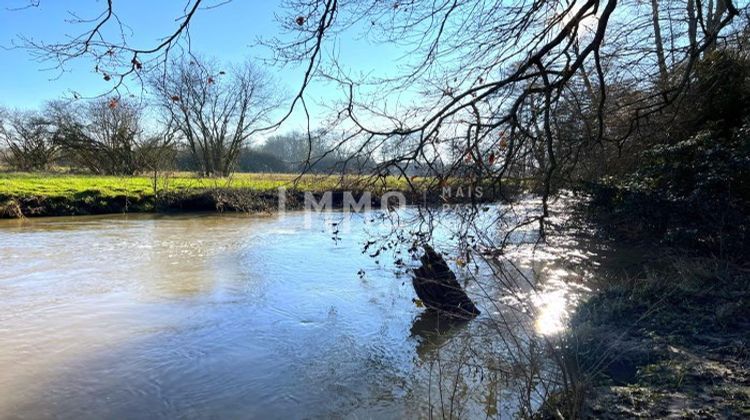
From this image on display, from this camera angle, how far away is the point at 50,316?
17.7ft

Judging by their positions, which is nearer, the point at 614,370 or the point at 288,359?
the point at 614,370

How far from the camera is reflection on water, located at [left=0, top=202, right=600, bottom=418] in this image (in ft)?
11.7

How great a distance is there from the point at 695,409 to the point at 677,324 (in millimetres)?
1789

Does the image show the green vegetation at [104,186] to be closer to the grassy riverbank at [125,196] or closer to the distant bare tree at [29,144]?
the grassy riverbank at [125,196]

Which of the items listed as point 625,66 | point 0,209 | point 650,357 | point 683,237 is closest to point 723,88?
point 683,237

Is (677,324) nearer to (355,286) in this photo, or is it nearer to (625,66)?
(625,66)

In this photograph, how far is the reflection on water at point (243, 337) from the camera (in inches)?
141

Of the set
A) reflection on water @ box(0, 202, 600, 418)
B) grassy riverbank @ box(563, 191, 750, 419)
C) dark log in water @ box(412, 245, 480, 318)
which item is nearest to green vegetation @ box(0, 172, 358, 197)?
reflection on water @ box(0, 202, 600, 418)

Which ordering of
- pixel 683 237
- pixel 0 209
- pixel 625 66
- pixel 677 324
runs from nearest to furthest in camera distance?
pixel 677 324 → pixel 625 66 → pixel 683 237 → pixel 0 209

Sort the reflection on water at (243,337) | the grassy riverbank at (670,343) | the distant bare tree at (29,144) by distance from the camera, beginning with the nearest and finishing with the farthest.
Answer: the grassy riverbank at (670,343)
the reflection on water at (243,337)
the distant bare tree at (29,144)

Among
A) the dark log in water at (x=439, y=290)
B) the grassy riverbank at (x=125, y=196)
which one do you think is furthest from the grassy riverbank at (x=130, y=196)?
the dark log in water at (x=439, y=290)

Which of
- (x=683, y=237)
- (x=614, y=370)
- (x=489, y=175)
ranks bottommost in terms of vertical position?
(x=614, y=370)

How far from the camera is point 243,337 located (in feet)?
16.2

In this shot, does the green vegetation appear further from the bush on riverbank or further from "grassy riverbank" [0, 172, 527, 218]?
the bush on riverbank
